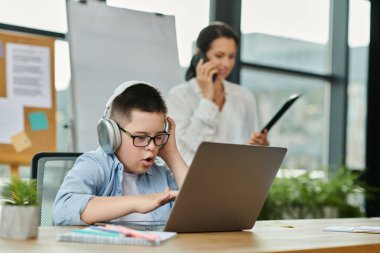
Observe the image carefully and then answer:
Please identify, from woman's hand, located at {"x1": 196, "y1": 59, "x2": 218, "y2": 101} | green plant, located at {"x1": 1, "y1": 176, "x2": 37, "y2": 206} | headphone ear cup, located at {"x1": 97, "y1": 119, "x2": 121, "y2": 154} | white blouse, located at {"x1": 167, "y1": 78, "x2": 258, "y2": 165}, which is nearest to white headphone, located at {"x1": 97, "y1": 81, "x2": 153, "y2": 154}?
headphone ear cup, located at {"x1": 97, "y1": 119, "x2": 121, "y2": 154}

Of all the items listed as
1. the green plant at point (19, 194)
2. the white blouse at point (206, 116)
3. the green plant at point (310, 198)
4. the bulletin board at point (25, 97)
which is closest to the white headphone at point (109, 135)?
the green plant at point (19, 194)

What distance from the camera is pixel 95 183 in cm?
169

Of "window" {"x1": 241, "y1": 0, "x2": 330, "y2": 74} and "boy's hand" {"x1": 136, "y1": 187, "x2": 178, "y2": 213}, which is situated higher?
"window" {"x1": 241, "y1": 0, "x2": 330, "y2": 74}

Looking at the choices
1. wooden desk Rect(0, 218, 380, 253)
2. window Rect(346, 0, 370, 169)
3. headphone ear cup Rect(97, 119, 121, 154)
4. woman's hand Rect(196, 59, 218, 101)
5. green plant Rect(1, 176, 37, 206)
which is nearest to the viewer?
wooden desk Rect(0, 218, 380, 253)

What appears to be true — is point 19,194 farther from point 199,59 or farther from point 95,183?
point 199,59

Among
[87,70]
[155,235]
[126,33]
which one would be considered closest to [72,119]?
[87,70]

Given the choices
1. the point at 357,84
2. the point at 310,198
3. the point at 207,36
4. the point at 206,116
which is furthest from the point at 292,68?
the point at 206,116

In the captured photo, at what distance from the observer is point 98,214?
4.95 ft

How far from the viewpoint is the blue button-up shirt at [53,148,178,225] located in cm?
156

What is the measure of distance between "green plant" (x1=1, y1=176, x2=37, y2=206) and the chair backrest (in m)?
0.61

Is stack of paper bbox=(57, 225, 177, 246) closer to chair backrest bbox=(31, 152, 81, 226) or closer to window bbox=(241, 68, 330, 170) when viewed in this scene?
chair backrest bbox=(31, 152, 81, 226)

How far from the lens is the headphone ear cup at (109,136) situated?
1692 millimetres

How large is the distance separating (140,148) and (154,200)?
29 centimetres

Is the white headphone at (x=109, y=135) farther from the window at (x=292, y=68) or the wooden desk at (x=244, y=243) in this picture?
the window at (x=292, y=68)
